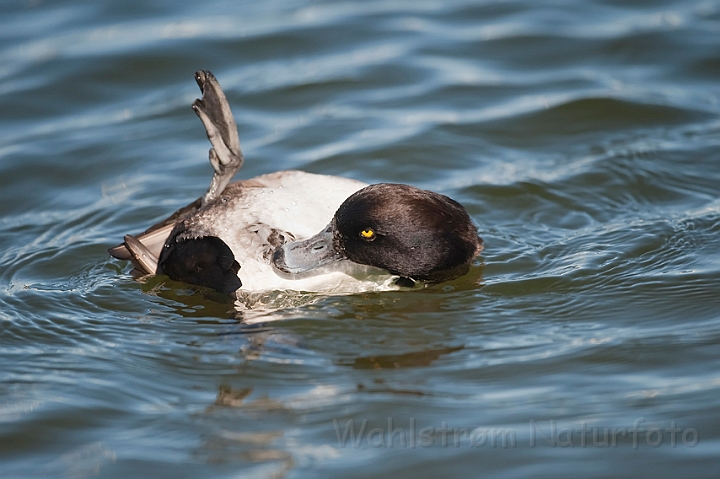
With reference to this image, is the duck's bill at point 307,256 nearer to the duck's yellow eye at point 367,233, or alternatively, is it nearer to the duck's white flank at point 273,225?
the duck's white flank at point 273,225

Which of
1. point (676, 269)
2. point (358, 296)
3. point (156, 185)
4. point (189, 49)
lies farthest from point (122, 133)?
point (676, 269)

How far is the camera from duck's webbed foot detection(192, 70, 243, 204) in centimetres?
630

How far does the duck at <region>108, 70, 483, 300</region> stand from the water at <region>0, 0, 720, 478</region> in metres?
0.21

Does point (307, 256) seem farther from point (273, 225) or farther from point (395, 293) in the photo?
point (395, 293)

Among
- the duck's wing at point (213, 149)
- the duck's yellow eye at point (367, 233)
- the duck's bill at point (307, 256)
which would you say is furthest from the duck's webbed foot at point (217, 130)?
the duck's yellow eye at point (367, 233)

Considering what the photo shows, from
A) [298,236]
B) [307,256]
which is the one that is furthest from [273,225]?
[307,256]

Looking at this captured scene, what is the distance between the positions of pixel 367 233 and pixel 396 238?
18 centimetres

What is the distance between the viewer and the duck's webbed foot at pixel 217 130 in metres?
6.30

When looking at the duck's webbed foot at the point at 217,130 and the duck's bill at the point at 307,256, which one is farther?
the duck's webbed foot at the point at 217,130

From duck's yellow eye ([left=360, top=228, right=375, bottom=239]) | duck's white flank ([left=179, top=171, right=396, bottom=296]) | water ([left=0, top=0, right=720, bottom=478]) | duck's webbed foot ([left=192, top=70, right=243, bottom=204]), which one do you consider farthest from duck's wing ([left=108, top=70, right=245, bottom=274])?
duck's yellow eye ([left=360, top=228, right=375, bottom=239])

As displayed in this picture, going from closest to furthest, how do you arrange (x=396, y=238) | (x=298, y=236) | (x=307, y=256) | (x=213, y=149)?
(x=396, y=238), (x=307, y=256), (x=298, y=236), (x=213, y=149)

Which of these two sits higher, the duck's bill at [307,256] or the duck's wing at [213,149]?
the duck's wing at [213,149]

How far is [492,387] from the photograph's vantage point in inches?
184

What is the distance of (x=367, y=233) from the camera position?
5.38 meters
